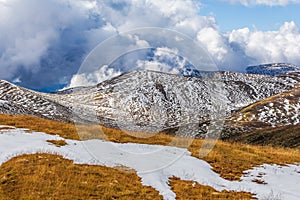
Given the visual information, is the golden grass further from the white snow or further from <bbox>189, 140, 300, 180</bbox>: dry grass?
<bbox>189, 140, 300, 180</bbox>: dry grass

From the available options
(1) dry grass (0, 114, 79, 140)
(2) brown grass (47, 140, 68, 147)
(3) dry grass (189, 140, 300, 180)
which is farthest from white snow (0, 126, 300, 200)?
(1) dry grass (0, 114, 79, 140)

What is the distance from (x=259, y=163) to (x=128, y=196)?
54.7 ft

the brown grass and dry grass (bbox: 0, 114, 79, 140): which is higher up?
dry grass (bbox: 0, 114, 79, 140)

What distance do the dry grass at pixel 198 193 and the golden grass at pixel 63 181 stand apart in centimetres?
185

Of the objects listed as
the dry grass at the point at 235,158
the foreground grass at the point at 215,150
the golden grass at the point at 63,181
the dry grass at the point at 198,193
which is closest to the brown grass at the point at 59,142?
the foreground grass at the point at 215,150

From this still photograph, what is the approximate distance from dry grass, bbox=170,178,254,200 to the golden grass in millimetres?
1848

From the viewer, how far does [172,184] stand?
76.8 feet

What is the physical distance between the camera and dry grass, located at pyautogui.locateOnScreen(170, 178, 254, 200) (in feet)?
70.3

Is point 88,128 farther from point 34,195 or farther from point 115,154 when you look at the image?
point 34,195

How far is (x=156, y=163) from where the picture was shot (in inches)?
1066

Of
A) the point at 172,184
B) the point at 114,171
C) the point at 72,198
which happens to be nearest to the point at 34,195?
the point at 72,198

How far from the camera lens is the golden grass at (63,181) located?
18.9m

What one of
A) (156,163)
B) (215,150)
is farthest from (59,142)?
(215,150)

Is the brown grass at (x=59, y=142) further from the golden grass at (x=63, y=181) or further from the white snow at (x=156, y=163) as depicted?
the golden grass at (x=63, y=181)
